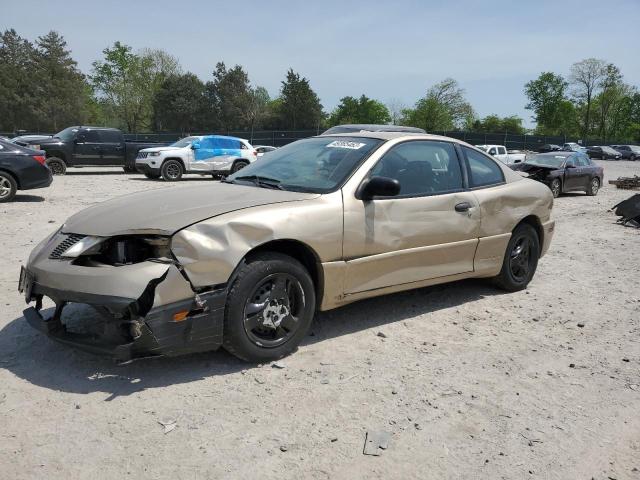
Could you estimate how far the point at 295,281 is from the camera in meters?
3.72

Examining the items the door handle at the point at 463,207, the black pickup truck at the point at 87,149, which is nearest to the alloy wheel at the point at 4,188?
the black pickup truck at the point at 87,149

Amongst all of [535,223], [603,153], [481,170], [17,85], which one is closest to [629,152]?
[603,153]

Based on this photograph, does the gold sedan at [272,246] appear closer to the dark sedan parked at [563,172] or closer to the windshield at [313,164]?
the windshield at [313,164]

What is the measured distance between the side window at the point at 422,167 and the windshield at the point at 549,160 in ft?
42.6

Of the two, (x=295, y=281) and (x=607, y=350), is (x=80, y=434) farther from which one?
(x=607, y=350)

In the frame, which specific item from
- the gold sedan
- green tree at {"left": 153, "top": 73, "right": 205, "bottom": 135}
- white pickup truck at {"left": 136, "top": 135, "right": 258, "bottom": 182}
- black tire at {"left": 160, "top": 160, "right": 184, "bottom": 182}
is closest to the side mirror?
the gold sedan

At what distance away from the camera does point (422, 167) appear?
470cm

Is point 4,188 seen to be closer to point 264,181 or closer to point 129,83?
point 264,181

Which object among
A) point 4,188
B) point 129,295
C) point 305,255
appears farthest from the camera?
point 4,188

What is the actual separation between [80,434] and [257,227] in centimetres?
155

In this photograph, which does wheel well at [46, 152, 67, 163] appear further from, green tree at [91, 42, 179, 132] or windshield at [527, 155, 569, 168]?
green tree at [91, 42, 179, 132]

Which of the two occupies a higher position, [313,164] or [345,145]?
[345,145]

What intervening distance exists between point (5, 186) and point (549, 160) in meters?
15.0

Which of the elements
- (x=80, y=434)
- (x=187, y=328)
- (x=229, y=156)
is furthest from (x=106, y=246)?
(x=229, y=156)
